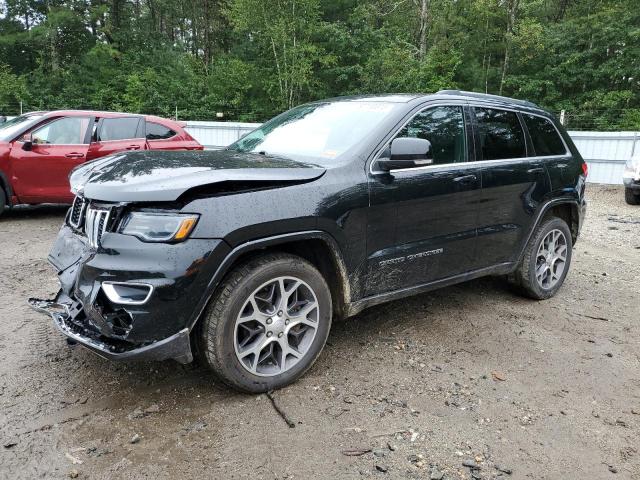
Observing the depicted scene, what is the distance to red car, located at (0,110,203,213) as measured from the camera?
7328 mm

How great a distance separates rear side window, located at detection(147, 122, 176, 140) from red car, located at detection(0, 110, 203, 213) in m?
0.27

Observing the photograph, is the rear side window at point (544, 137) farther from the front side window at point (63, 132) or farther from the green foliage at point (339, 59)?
the green foliage at point (339, 59)

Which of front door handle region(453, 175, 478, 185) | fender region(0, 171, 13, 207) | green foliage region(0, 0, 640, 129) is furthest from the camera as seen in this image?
green foliage region(0, 0, 640, 129)

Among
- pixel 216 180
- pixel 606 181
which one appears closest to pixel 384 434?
pixel 216 180

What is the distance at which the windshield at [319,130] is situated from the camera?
11.7ft

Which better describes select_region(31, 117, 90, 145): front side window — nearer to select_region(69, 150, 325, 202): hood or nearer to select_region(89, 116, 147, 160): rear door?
select_region(89, 116, 147, 160): rear door

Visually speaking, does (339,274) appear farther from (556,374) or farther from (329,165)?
(556,374)

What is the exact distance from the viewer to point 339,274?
3268 mm

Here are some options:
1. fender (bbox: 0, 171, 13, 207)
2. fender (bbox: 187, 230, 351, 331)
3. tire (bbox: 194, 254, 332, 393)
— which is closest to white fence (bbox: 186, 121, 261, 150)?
fender (bbox: 0, 171, 13, 207)

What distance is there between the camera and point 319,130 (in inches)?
151

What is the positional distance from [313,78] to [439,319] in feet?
78.1

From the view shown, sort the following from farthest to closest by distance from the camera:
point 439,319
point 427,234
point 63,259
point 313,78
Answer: point 313,78 < point 439,319 < point 427,234 < point 63,259

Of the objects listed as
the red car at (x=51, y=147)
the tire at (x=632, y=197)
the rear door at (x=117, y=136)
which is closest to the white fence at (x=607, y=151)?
the tire at (x=632, y=197)

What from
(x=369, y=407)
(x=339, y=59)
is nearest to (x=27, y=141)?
(x=369, y=407)
